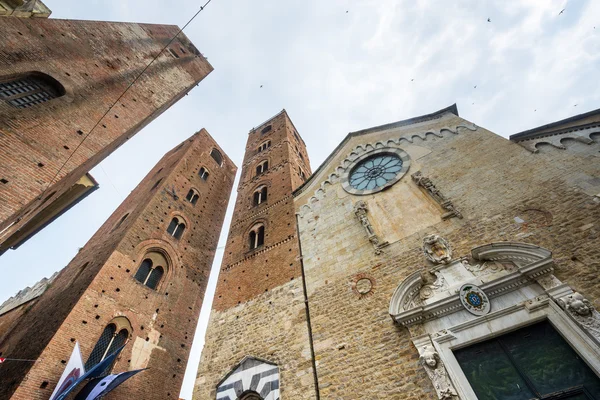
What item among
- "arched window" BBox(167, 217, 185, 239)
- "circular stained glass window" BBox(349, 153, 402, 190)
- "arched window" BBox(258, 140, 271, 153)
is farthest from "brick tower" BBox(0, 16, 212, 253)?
"circular stained glass window" BBox(349, 153, 402, 190)

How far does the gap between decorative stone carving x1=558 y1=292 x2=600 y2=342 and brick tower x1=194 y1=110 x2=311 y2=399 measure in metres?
5.16

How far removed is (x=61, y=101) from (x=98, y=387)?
795 centimetres

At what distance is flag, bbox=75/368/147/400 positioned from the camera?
748 cm

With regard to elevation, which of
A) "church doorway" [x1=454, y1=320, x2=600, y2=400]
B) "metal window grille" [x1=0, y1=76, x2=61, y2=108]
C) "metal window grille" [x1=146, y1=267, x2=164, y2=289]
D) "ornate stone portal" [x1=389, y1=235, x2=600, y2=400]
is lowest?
"church doorway" [x1=454, y1=320, x2=600, y2=400]

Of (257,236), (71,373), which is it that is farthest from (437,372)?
(71,373)

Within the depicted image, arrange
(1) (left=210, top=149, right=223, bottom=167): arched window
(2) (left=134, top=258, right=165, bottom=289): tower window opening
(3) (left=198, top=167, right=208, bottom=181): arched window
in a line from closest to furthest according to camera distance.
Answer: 1. (2) (left=134, top=258, right=165, bottom=289): tower window opening
2. (3) (left=198, top=167, right=208, bottom=181): arched window
3. (1) (left=210, top=149, right=223, bottom=167): arched window

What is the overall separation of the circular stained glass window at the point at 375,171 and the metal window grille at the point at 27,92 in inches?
379

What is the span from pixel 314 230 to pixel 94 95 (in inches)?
341

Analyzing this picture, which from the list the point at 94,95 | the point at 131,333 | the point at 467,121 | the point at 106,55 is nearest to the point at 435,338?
the point at 467,121

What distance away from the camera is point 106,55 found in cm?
1172

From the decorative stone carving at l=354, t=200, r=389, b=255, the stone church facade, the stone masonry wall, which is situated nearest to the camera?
the stone church facade

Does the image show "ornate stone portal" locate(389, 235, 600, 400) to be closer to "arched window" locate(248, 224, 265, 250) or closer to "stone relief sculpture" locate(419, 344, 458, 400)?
"stone relief sculpture" locate(419, 344, 458, 400)

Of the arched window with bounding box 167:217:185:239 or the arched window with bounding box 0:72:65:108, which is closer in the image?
the arched window with bounding box 0:72:65:108

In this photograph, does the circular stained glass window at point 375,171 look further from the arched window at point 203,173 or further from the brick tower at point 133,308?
the arched window at point 203,173
